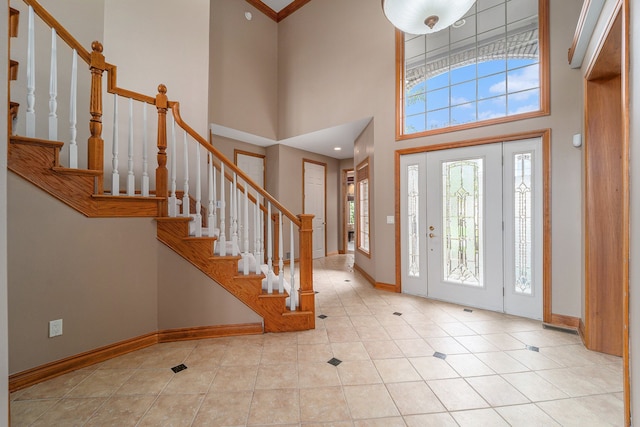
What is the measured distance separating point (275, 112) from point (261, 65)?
89 cm

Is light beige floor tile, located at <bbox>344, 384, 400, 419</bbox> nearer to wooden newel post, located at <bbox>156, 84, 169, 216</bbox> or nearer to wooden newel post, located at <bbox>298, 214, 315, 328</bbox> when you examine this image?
wooden newel post, located at <bbox>298, 214, 315, 328</bbox>

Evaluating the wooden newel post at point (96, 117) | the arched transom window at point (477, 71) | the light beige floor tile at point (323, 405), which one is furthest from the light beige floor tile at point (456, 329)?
the wooden newel post at point (96, 117)

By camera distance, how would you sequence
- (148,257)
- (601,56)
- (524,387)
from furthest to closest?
(148,257), (601,56), (524,387)

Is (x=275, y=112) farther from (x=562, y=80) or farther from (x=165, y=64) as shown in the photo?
(x=562, y=80)

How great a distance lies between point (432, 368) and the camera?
79.0 inches

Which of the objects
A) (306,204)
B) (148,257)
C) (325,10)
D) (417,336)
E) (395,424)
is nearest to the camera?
(395,424)

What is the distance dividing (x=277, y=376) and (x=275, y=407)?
30cm

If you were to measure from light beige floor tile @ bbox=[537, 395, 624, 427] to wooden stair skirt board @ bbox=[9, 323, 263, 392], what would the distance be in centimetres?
225

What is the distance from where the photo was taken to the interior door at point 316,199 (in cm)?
622

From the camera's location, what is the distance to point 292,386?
1784 mm

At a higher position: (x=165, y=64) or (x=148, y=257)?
(x=165, y=64)

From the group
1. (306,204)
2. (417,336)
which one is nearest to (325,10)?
(306,204)

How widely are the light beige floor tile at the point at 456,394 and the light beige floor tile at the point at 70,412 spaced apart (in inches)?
85.4

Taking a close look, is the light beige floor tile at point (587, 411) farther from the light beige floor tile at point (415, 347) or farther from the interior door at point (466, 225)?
the interior door at point (466, 225)
